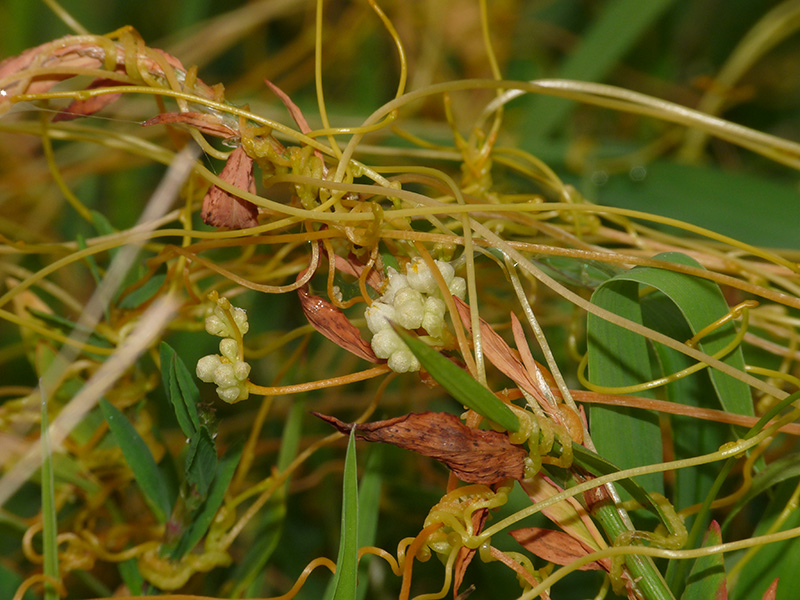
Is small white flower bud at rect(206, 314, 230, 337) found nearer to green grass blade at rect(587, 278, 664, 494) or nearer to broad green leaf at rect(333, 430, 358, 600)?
broad green leaf at rect(333, 430, 358, 600)

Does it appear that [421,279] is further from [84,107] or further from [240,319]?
[84,107]

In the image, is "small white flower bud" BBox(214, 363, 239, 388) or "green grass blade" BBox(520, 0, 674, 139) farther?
"green grass blade" BBox(520, 0, 674, 139)

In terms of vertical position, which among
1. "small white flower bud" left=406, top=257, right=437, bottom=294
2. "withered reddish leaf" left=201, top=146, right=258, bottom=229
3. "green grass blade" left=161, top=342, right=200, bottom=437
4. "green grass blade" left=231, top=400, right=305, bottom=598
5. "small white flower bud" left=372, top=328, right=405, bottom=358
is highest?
"withered reddish leaf" left=201, top=146, right=258, bottom=229

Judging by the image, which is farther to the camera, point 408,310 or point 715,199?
point 715,199

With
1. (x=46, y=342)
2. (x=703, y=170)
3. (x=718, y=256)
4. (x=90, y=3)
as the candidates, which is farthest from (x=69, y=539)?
(x=90, y=3)

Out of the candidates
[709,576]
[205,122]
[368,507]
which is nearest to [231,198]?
[205,122]

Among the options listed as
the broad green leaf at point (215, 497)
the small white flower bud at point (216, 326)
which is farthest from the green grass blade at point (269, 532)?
the small white flower bud at point (216, 326)

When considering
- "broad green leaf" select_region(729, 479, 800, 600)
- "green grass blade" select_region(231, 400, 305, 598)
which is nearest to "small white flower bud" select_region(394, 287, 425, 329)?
"green grass blade" select_region(231, 400, 305, 598)
